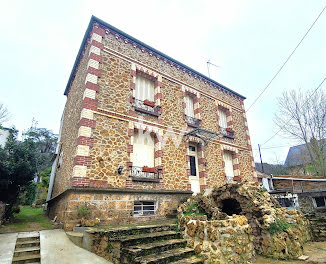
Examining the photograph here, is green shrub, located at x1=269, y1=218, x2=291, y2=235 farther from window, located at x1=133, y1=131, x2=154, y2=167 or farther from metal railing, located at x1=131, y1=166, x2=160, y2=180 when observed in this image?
window, located at x1=133, y1=131, x2=154, y2=167

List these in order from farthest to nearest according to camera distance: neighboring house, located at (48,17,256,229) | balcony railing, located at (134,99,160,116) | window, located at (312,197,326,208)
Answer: window, located at (312,197,326,208)
balcony railing, located at (134,99,160,116)
neighboring house, located at (48,17,256,229)

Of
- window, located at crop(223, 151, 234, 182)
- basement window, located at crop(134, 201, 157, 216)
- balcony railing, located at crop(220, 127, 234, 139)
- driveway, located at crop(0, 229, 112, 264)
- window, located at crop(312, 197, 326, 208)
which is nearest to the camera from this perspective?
driveway, located at crop(0, 229, 112, 264)

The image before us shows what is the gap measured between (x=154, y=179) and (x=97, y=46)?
574cm

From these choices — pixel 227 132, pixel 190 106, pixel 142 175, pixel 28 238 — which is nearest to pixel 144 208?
pixel 142 175

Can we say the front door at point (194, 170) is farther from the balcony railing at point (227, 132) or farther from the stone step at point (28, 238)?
the stone step at point (28, 238)

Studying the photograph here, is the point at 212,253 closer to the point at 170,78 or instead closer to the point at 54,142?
the point at 170,78

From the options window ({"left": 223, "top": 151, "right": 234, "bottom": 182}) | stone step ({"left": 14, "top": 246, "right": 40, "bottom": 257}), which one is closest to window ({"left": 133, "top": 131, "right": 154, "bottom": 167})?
stone step ({"left": 14, "top": 246, "right": 40, "bottom": 257})

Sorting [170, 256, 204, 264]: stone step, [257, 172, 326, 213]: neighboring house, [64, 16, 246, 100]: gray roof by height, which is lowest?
[170, 256, 204, 264]: stone step

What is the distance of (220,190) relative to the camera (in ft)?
23.2

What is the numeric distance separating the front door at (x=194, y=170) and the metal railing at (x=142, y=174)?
2264mm

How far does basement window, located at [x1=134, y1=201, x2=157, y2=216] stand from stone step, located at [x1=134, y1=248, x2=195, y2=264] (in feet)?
8.74

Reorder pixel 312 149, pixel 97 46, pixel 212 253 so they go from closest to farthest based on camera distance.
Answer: pixel 212 253
pixel 97 46
pixel 312 149

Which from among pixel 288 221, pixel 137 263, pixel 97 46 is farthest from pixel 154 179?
pixel 97 46

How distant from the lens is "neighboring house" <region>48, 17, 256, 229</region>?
6.26 m
